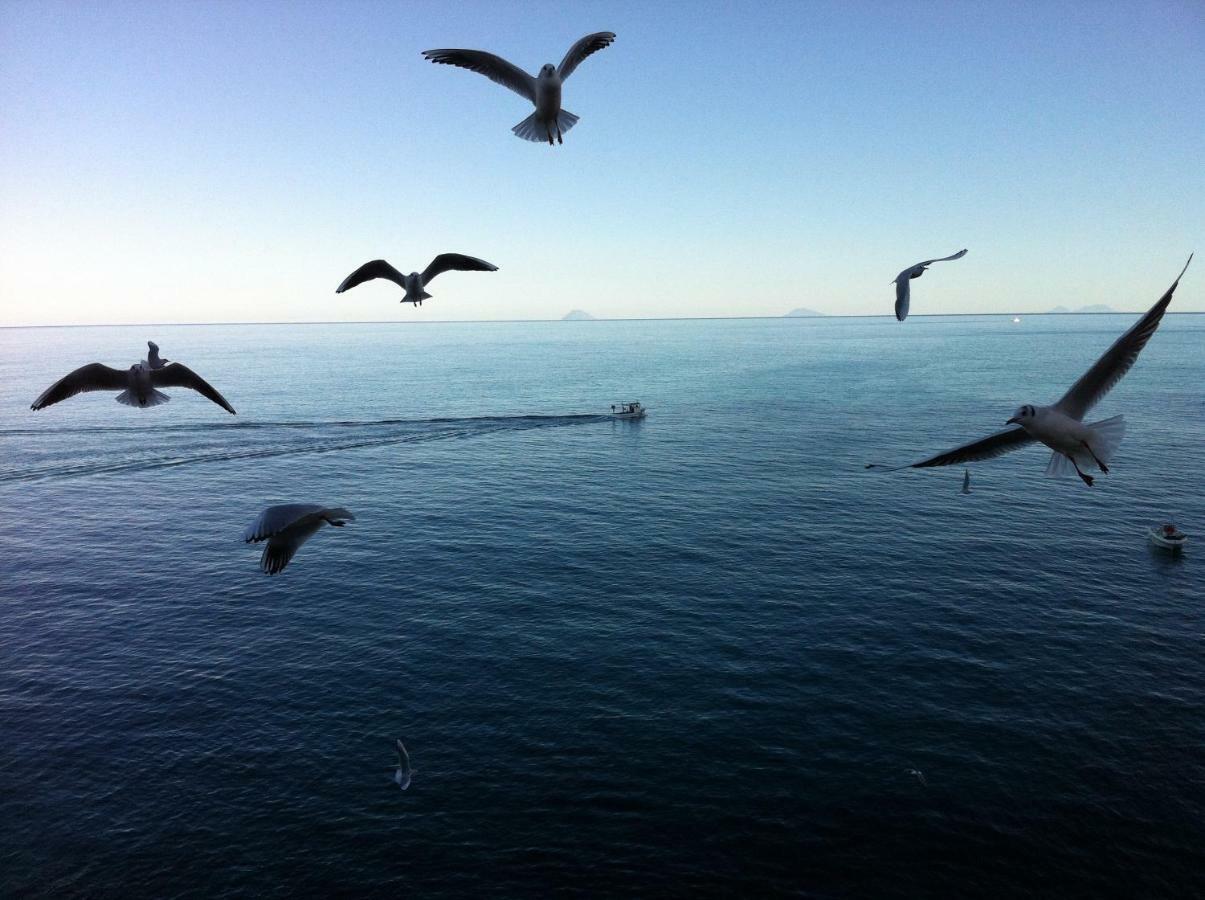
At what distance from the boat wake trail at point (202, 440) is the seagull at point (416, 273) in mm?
104144

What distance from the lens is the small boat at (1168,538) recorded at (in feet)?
213

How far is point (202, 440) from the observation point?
123 m

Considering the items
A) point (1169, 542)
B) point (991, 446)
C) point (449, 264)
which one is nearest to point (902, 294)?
point (991, 446)

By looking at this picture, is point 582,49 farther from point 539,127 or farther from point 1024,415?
point 1024,415

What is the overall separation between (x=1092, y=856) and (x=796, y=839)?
13.1 m

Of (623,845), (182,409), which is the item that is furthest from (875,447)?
(182,409)

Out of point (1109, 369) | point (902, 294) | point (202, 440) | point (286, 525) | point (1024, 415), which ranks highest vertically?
point (902, 294)

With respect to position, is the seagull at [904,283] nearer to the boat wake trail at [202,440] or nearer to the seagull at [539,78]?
the seagull at [539,78]

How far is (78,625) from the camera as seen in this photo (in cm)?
5734

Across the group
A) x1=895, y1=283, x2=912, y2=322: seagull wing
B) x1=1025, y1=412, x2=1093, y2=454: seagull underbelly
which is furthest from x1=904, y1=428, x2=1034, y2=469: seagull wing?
x1=895, y1=283, x2=912, y2=322: seagull wing

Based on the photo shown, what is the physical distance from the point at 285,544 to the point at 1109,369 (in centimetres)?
1785

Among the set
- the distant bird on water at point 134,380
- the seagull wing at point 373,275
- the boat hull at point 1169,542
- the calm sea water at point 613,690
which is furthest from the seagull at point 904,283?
the boat hull at point 1169,542

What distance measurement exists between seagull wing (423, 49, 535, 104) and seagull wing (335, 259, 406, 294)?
512 centimetres

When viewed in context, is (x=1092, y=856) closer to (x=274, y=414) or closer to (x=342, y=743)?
(x=342, y=743)
